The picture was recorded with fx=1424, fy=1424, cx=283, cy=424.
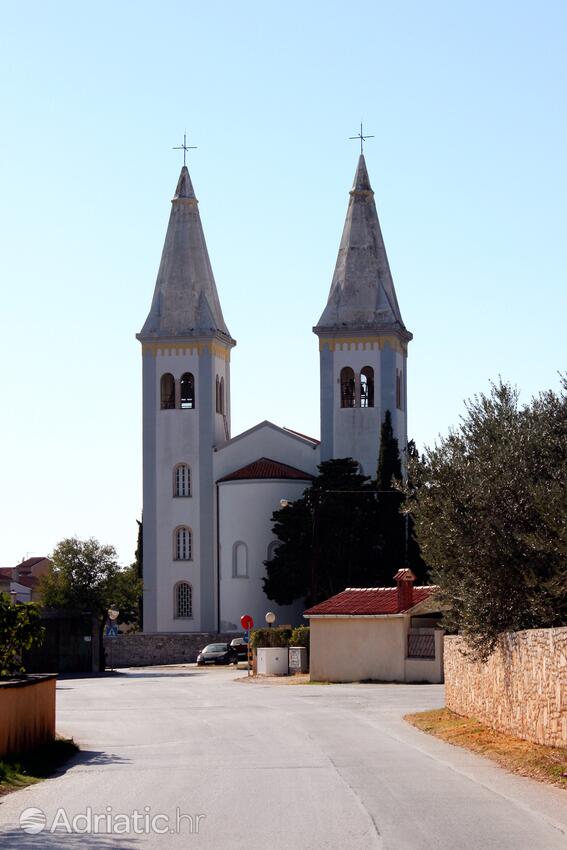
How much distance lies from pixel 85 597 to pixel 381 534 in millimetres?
38138

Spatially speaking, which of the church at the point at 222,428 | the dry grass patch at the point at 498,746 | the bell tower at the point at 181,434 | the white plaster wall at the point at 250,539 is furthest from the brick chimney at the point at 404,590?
the bell tower at the point at 181,434

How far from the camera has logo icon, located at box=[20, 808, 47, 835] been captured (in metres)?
12.5

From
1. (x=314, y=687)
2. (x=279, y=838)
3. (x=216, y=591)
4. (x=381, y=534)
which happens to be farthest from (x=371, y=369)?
(x=279, y=838)

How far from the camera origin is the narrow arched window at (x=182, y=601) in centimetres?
7294

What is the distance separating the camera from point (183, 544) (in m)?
73.6

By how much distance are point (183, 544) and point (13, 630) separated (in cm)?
5319

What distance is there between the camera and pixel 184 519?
73.4 meters

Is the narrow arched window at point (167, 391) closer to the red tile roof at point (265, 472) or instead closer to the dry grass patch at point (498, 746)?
the red tile roof at point (265, 472)

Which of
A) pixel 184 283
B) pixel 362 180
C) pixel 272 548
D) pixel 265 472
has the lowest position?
pixel 272 548

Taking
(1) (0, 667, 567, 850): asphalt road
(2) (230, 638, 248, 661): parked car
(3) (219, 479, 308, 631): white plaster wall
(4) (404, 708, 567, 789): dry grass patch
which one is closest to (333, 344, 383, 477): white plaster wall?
(3) (219, 479, 308, 631): white plaster wall

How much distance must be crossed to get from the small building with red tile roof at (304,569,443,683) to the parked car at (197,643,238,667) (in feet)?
62.8

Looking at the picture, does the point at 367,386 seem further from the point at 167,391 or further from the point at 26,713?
the point at 26,713

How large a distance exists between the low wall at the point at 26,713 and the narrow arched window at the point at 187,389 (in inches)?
2089

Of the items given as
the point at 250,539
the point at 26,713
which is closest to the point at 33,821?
the point at 26,713
